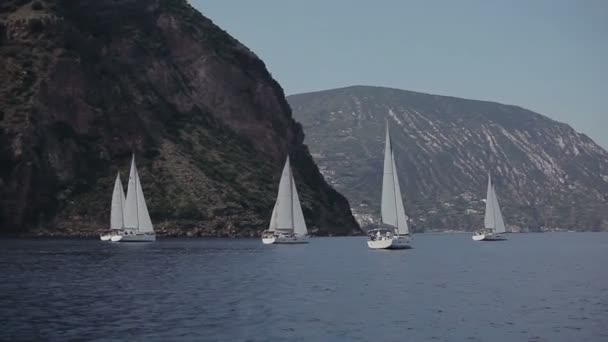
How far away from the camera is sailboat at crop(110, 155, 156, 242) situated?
18188 cm

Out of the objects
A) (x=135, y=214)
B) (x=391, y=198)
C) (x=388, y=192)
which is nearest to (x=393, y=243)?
(x=391, y=198)

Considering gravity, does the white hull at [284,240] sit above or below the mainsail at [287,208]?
below

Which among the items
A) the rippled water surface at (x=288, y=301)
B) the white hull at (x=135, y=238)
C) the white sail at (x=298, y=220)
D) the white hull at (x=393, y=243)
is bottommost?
the rippled water surface at (x=288, y=301)

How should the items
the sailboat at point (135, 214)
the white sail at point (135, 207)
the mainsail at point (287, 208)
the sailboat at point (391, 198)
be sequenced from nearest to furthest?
the sailboat at point (391, 198)
the mainsail at point (287, 208)
the sailboat at point (135, 214)
the white sail at point (135, 207)

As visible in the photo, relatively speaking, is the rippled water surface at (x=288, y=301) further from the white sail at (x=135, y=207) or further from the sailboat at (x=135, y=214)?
the white sail at (x=135, y=207)

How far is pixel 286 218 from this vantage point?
17850 cm

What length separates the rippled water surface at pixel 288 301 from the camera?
52438mm

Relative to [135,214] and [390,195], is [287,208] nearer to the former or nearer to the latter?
[135,214]

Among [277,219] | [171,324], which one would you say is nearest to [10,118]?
[277,219]

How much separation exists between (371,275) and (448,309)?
109 ft

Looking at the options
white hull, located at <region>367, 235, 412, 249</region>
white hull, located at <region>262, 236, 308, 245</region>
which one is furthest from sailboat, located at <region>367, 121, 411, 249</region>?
white hull, located at <region>262, 236, 308, 245</region>

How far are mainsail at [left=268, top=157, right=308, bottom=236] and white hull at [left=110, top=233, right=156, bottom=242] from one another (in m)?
25.2

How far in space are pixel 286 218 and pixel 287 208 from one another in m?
2.80

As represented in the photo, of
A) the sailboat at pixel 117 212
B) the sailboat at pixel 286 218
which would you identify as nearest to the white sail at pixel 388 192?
the sailboat at pixel 286 218
